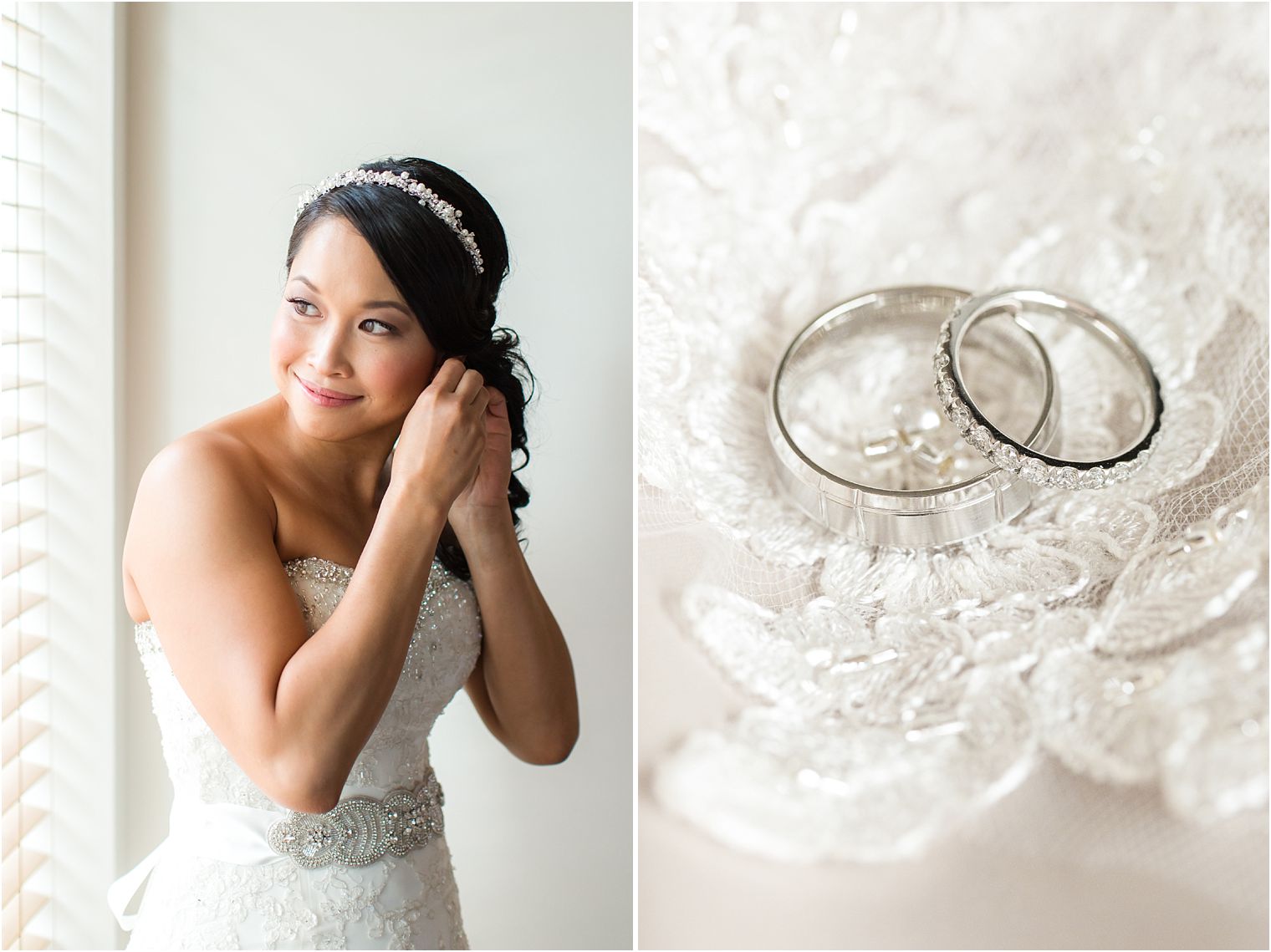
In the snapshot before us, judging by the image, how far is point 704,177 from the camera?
95 cm

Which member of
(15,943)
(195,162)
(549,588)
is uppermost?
(195,162)

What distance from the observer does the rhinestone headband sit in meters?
0.70

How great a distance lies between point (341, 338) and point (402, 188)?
0.44 feet

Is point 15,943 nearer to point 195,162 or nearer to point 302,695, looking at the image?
point 302,695

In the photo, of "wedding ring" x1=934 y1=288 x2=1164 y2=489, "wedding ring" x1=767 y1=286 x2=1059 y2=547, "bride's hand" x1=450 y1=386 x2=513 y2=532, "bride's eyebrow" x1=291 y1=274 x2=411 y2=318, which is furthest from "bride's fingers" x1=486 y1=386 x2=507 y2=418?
"wedding ring" x1=934 y1=288 x2=1164 y2=489

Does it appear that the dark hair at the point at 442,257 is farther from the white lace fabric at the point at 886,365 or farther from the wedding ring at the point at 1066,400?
the wedding ring at the point at 1066,400

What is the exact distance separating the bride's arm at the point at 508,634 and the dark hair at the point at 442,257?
0.05 m

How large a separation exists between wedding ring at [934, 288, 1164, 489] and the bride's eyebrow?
432 mm

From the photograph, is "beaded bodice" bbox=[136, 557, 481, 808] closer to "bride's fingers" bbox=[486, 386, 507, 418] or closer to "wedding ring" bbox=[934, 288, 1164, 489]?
"bride's fingers" bbox=[486, 386, 507, 418]

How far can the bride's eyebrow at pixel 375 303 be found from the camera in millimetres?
660

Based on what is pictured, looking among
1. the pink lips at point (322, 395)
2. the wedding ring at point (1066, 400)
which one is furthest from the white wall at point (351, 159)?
the wedding ring at point (1066, 400)

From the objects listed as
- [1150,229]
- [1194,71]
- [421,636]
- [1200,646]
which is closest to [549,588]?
[421,636]

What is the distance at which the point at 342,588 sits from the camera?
0.71 m

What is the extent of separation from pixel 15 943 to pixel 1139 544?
1.12 meters
